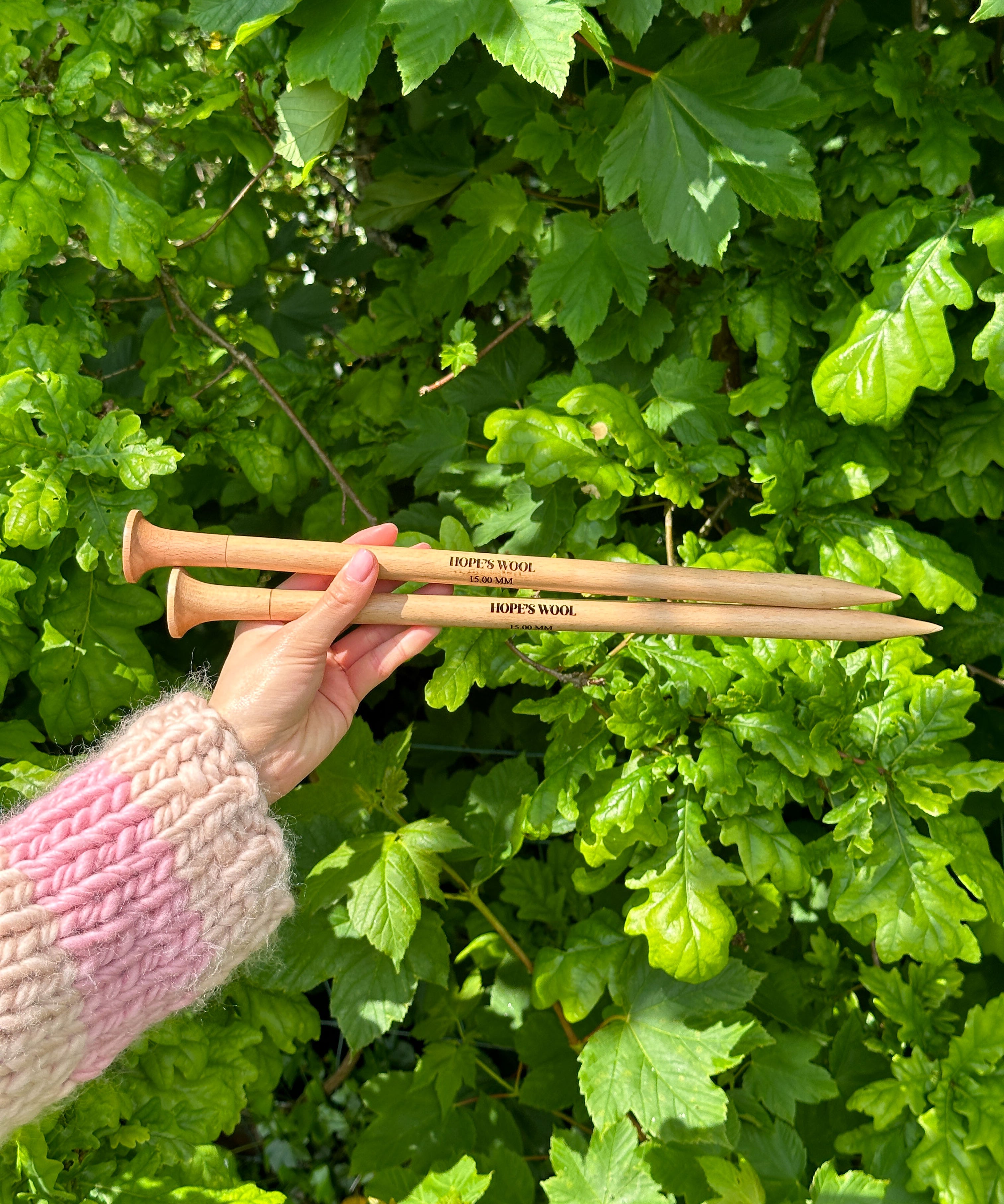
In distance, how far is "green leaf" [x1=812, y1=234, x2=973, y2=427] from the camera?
4.50 feet

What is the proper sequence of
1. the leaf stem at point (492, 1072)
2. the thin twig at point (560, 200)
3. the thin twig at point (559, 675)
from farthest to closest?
the leaf stem at point (492, 1072), the thin twig at point (560, 200), the thin twig at point (559, 675)

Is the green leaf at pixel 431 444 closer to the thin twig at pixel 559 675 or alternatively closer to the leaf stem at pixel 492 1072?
the thin twig at pixel 559 675

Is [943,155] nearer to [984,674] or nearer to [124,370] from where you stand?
[984,674]

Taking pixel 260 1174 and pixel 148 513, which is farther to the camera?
pixel 260 1174

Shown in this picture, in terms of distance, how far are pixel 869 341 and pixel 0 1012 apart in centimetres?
132

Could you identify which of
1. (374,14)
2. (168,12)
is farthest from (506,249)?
(168,12)

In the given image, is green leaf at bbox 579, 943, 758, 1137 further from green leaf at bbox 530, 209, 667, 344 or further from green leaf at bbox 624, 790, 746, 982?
green leaf at bbox 530, 209, 667, 344

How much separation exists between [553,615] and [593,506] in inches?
8.8

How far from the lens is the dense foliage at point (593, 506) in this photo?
4.36 ft

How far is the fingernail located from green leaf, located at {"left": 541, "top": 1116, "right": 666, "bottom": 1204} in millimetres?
849

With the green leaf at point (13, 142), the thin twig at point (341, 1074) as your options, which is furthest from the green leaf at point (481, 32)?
the thin twig at point (341, 1074)

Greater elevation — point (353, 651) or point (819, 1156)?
point (353, 651)

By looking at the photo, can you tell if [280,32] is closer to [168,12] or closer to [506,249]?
[168,12]

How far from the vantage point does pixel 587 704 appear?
137 cm
